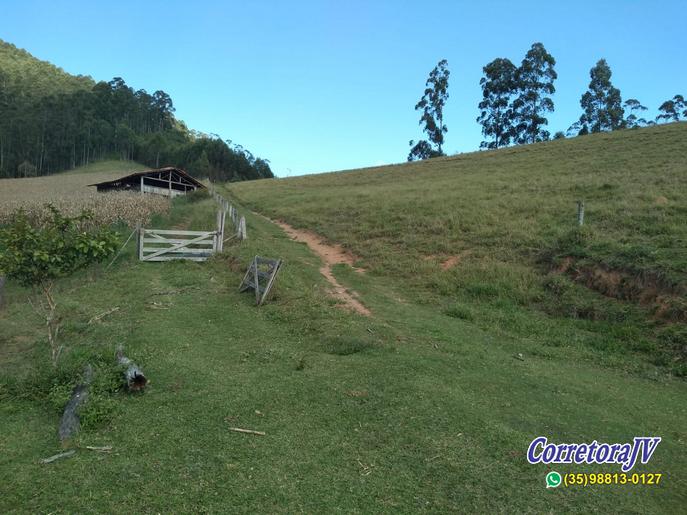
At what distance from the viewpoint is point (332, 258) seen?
1797cm

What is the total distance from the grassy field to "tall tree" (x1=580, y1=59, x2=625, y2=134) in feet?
201

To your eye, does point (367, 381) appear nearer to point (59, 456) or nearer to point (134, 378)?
point (134, 378)

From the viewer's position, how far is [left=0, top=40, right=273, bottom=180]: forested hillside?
84.4 metres

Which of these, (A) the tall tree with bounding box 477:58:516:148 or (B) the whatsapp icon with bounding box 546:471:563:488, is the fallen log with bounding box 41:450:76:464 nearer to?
(B) the whatsapp icon with bounding box 546:471:563:488

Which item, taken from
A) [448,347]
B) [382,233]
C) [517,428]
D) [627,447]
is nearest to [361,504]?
[517,428]

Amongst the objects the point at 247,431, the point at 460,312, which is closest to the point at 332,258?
the point at 460,312

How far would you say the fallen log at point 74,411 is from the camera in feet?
17.1

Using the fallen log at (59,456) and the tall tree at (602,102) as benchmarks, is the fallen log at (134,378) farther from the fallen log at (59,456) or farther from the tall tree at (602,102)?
the tall tree at (602,102)

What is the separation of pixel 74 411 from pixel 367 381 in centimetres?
384

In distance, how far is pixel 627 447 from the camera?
211 inches

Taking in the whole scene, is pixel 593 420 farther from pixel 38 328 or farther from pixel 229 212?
pixel 229 212

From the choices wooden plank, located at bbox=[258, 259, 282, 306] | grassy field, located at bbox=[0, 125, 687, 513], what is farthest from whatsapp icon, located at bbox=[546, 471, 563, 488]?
wooden plank, located at bbox=[258, 259, 282, 306]

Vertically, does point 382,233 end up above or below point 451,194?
below

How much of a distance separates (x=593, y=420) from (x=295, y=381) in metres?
4.12
